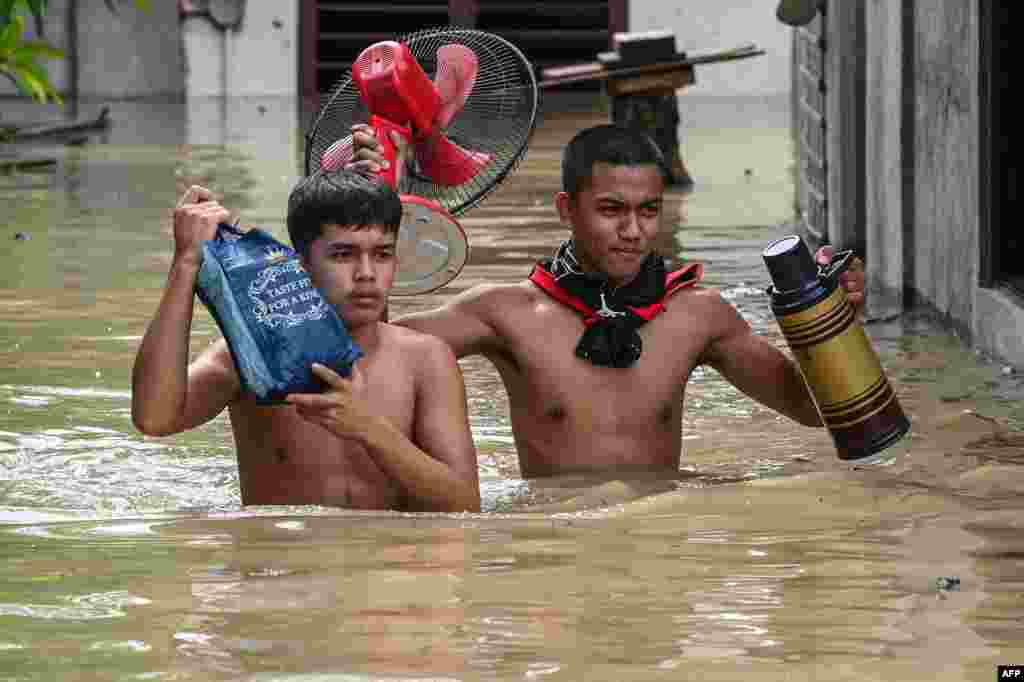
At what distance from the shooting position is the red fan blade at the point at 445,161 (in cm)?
615

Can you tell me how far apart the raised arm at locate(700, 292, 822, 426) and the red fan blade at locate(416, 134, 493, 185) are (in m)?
0.73

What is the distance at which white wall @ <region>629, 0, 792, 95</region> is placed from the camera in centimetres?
2905

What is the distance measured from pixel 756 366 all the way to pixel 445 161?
97 cm

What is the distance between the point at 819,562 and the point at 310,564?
3.45ft

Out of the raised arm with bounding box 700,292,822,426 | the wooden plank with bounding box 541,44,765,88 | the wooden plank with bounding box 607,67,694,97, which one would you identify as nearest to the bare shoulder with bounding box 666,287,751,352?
the raised arm with bounding box 700,292,822,426

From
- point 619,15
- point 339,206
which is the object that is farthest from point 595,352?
point 619,15

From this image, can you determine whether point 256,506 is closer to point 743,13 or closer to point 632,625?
point 632,625

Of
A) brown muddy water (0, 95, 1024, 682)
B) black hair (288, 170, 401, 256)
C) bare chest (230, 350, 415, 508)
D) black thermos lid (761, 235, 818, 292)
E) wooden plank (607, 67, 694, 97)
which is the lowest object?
brown muddy water (0, 95, 1024, 682)

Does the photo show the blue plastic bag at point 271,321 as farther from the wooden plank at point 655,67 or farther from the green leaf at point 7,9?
the wooden plank at point 655,67

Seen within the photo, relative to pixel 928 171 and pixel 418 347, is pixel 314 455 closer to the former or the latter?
pixel 418 347

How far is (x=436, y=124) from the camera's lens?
6.15 m

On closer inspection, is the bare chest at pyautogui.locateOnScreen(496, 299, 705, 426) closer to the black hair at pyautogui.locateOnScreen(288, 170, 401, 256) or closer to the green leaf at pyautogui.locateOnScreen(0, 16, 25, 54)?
the black hair at pyautogui.locateOnScreen(288, 170, 401, 256)

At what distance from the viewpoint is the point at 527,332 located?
6176 mm

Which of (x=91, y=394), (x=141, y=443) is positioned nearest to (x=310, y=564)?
(x=141, y=443)
